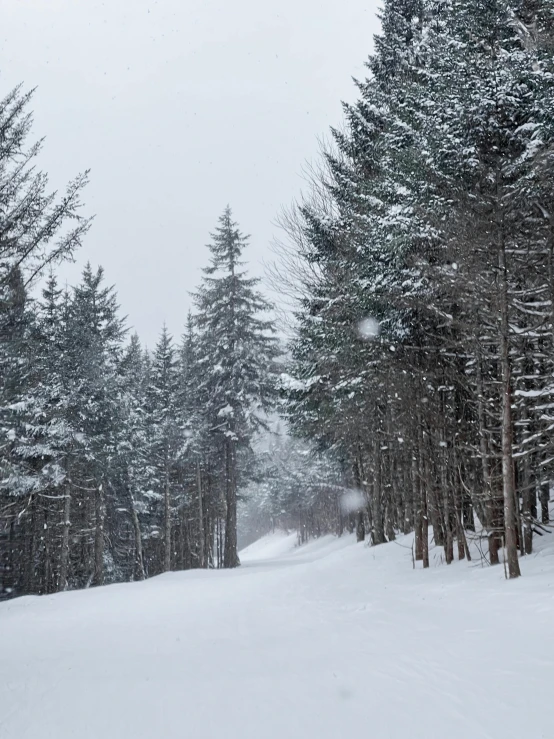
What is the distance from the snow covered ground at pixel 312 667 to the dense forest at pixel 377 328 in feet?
6.08

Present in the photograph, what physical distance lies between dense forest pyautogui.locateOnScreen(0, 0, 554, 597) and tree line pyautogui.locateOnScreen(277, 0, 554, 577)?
6cm

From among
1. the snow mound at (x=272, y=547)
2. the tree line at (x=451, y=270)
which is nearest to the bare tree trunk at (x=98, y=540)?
the tree line at (x=451, y=270)

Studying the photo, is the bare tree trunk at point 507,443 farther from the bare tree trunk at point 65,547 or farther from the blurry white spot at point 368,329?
the bare tree trunk at point 65,547

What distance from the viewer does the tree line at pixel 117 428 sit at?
20719 millimetres

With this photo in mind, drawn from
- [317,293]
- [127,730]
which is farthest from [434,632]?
[317,293]

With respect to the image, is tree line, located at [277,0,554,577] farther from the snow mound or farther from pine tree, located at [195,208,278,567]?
the snow mound

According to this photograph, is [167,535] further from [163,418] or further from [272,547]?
[272,547]

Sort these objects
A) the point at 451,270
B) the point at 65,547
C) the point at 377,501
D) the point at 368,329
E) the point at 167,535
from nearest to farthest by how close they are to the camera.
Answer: the point at 451,270
the point at 368,329
the point at 377,501
the point at 65,547
the point at 167,535

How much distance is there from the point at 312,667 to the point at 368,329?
346 inches

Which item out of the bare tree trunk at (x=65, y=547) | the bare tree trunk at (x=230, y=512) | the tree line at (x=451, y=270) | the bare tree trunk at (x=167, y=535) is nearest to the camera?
the tree line at (x=451, y=270)

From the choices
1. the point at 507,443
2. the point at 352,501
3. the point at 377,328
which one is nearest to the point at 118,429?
the point at 377,328

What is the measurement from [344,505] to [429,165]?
33019 millimetres

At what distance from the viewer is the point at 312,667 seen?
5.57m

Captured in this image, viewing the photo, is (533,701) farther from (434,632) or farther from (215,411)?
(215,411)
